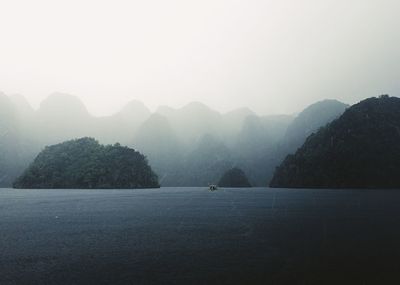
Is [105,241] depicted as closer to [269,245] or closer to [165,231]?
[165,231]

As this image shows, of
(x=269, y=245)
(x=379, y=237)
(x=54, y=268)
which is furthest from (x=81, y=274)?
(x=379, y=237)

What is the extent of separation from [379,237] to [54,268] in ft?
73.8

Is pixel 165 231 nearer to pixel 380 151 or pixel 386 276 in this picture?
pixel 386 276

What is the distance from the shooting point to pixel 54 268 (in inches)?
782

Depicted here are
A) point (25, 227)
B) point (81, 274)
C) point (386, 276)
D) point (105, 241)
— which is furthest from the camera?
point (25, 227)

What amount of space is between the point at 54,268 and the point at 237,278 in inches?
362

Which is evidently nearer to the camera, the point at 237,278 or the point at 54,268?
the point at 237,278

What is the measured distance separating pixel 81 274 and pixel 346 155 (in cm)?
19441

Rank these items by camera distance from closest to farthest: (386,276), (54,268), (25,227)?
(386,276) → (54,268) → (25,227)

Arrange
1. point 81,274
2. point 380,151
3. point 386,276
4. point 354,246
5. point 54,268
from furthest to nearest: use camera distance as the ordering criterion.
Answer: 1. point 380,151
2. point 354,246
3. point 54,268
4. point 81,274
5. point 386,276

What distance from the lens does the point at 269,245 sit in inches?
1059

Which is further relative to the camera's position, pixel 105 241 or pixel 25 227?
pixel 25 227

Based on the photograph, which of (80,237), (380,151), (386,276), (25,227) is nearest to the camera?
(386,276)

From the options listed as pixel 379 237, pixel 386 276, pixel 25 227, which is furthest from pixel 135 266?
pixel 25 227
